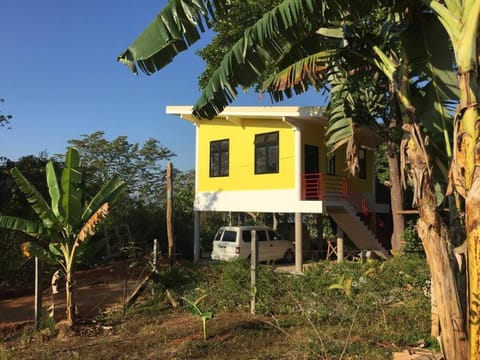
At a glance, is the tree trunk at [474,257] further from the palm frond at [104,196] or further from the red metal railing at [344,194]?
the red metal railing at [344,194]

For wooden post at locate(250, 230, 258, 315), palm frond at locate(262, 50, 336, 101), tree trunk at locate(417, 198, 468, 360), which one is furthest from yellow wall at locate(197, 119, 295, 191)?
tree trunk at locate(417, 198, 468, 360)

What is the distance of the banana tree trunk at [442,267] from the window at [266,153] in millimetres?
12748

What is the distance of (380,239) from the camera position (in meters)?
20.1

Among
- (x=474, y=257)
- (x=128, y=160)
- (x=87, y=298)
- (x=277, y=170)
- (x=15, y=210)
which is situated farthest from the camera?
(x=128, y=160)

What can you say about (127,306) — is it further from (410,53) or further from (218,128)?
(218,128)

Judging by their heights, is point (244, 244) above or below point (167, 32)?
below

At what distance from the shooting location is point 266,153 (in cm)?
1858

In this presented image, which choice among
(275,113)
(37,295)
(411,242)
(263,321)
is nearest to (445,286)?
(263,321)

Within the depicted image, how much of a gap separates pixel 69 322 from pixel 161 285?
286cm

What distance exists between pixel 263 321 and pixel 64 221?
437cm

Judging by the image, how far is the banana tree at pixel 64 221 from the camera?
29.5 feet

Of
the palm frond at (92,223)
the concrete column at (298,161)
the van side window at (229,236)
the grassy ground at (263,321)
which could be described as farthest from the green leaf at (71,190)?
the van side window at (229,236)

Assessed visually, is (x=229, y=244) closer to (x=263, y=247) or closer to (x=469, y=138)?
(x=263, y=247)

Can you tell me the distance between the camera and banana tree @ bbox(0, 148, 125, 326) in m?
9.00
